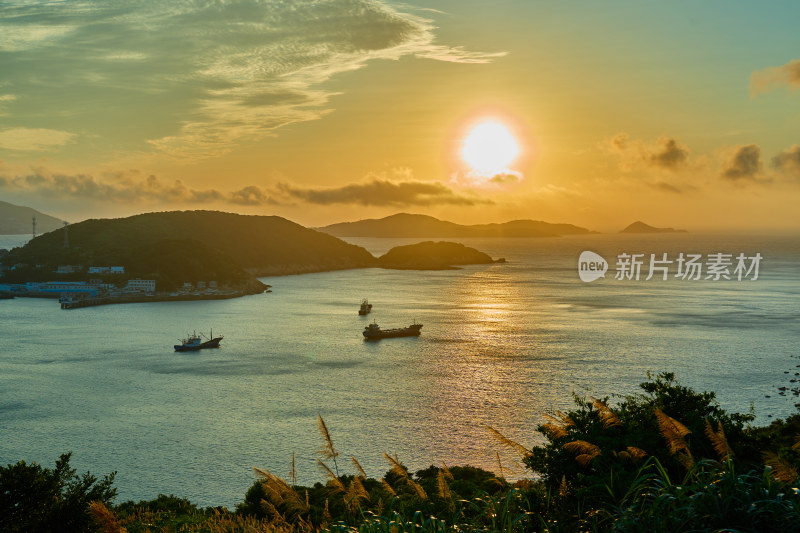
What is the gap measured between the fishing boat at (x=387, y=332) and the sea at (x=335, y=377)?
5.89 ft

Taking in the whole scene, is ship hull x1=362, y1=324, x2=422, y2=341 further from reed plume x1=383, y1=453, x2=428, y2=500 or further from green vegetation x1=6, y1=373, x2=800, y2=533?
reed plume x1=383, y1=453, x2=428, y2=500

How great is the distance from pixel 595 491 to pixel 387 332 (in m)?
81.8

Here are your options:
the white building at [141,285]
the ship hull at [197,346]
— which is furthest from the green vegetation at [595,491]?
the white building at [141,285]

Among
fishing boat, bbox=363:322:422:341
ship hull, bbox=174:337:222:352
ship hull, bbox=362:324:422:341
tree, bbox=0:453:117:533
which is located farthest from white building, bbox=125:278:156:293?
tree, bbox=0:453:117:533

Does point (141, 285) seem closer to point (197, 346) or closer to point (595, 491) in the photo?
point (197, 346)

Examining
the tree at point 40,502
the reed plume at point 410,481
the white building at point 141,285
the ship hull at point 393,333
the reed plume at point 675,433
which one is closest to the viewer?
the reed plume at point 675,433

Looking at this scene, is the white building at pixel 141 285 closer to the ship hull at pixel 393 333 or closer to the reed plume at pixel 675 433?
the ship hull at pixel 393 333

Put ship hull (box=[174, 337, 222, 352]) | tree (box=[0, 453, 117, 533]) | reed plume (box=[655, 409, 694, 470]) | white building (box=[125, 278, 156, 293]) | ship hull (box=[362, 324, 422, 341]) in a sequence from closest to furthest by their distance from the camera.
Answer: reed plume (box=[655, 409, 694, 470])
tree (box=[0, 453, 117, 533])
ship hull (box=[174, 337, 222, 352])
ship hull (box=[362, 324, 422, 341])
white building (box=[125, 278, 156, 293])

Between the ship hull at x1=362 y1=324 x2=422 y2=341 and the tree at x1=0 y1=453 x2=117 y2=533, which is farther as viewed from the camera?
the ship hull at x1=362 y1=324 x2=422 y2=341

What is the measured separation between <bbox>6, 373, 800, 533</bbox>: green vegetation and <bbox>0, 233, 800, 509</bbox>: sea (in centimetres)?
224

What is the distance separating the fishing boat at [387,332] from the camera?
9144cm

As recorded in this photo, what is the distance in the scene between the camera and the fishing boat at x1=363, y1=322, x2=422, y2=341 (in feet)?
300

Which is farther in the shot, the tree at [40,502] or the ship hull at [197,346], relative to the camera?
the ship hull at [197,346]

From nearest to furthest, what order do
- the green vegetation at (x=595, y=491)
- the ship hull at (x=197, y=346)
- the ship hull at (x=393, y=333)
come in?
the green vegetation at (x=595, y=491)
the ship hull at (x=197, y=346)
the ship hull at (x=393, y=333)
